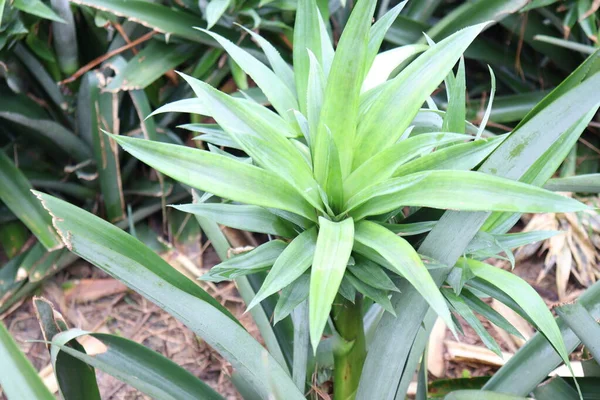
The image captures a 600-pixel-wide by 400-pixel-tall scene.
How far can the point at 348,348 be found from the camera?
624 millimetres

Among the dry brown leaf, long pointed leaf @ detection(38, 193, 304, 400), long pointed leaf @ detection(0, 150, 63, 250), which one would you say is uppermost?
long pointed leaf @ detection(0, 150, 63, 250)

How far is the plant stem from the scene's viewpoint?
597mm

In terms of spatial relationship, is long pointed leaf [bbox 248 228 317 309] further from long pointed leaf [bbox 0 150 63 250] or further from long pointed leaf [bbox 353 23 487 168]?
long pointed leaf [bbox 0 150 63 250]

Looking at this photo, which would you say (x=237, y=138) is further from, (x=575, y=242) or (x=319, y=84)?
(x=575, y=242)

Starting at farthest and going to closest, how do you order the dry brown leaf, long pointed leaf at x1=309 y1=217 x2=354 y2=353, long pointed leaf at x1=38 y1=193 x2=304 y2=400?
1. the dry brown leaf
2. long pointed leaf at x1=38 y1=193 x2=304 y2=400
3. long pointed leaf at x1=309 y1=217 x2=354 y2=353

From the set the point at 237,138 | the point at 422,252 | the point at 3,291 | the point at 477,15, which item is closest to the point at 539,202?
the point at 422,252

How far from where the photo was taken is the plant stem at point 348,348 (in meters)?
0.60

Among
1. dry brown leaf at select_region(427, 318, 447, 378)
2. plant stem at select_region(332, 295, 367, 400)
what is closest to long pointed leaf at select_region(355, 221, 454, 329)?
plant stem at select_region(332, 295, 367, 400)

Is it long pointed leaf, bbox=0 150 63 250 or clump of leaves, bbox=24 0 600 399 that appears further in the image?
long pointed leaf, bbox=0 150 63 250

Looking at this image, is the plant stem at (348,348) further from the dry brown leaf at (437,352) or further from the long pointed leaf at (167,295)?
the dry brown leaf at (437,352)

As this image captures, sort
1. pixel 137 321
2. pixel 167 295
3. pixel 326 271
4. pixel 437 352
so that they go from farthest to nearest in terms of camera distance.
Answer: pixel 137 321
pixel 437 352
pixel 167 295
pixel 326 271

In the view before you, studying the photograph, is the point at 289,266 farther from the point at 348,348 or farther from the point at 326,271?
the point at 348,348

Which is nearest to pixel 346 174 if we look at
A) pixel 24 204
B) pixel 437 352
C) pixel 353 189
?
pixel 353 189

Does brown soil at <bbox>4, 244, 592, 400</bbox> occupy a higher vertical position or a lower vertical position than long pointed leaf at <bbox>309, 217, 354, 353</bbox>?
lower
